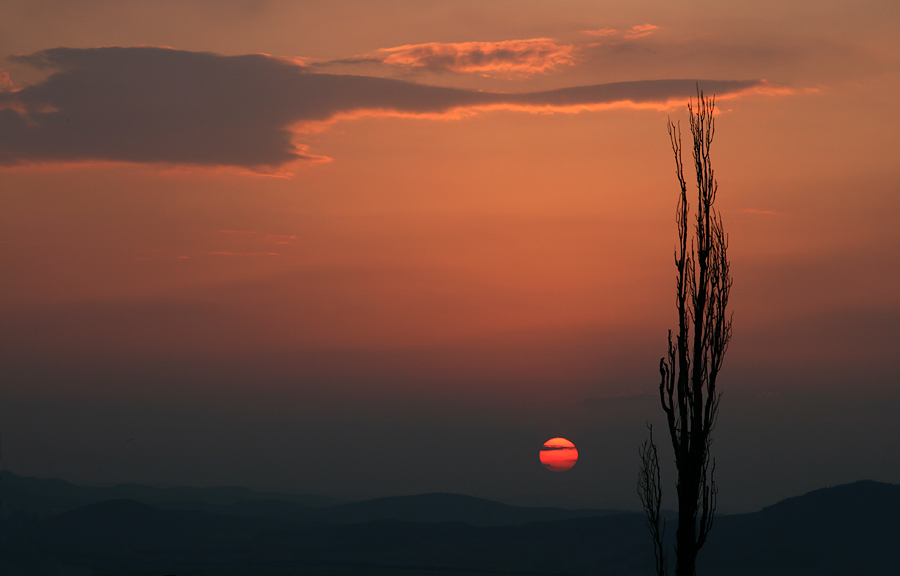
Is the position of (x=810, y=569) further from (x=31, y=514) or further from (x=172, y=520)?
(x=172, y=520)

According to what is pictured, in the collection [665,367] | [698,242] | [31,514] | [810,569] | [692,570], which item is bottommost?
[692,570]

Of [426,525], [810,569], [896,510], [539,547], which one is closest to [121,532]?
[426,525]

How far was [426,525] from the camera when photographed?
190 m

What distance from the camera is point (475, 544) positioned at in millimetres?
173500

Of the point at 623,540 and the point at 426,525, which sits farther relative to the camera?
the point at 426,525

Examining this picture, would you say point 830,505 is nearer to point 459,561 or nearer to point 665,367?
point 459,561

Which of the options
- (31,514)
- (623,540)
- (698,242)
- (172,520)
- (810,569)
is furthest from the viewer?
(172,520)

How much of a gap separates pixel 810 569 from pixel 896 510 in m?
27.1

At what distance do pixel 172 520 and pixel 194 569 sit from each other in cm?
5666

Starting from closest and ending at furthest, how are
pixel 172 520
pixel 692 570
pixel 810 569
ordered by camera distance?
pixel 692 570
pixel 810 569
pixel 172 520

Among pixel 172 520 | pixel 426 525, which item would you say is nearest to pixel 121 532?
pixel 172 520

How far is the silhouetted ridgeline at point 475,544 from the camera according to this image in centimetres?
13425

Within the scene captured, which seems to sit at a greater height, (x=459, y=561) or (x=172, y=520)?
(x=172, y=520)

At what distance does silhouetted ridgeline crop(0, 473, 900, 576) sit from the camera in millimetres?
134250
